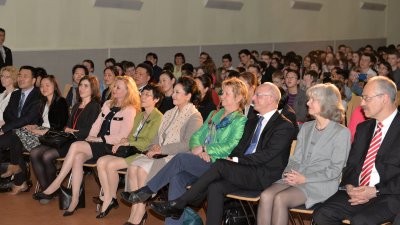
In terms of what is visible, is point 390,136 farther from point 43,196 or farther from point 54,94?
point 54,94

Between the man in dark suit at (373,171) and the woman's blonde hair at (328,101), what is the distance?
9.7 inches

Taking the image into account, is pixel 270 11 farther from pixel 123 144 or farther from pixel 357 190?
pixel 357 190

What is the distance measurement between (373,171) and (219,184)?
3.93 ft

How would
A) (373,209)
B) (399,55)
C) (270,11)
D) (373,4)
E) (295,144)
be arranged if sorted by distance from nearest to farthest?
1. (373,209)
2. (295,144)
3. (399,55)
4. (270,11)
5. (373,4)

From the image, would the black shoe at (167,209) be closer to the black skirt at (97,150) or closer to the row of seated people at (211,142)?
the row of seated people at (211,142)

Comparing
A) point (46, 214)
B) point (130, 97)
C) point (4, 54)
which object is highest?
point (4, 54)

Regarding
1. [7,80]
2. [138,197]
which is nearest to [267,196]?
[138,197]

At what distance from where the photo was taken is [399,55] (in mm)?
13133

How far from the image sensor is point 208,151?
6.41 m

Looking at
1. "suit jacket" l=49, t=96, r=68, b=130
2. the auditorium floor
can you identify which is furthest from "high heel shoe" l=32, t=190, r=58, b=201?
"suit jacket" l=49, t=96, r=68, b=130

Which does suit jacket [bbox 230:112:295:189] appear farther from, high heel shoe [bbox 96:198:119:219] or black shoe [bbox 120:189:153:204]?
high heel shoe [bbox 96:198:119:219]

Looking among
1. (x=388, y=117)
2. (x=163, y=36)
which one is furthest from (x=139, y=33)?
(x=388, y=117)

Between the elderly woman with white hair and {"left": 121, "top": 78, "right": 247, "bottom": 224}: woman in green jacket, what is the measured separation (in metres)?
0.78

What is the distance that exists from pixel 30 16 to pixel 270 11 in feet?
23.8
